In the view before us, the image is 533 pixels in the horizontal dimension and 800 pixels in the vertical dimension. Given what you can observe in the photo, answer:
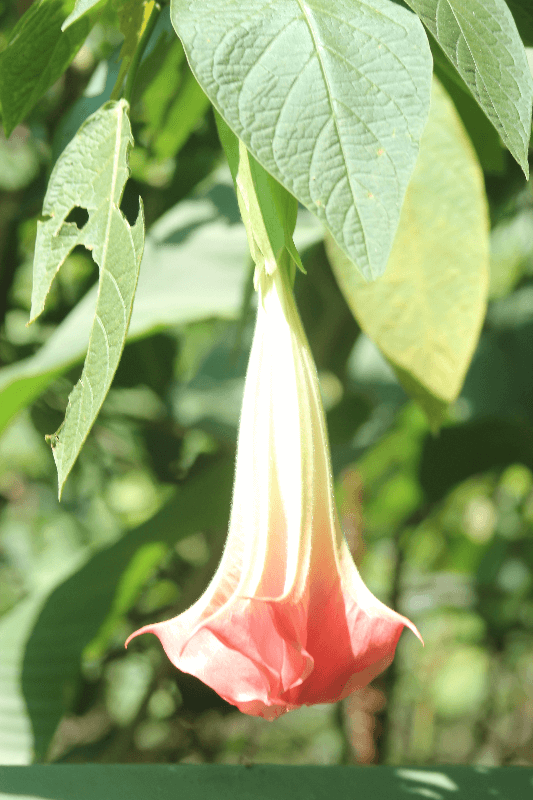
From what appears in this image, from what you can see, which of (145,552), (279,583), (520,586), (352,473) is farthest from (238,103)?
(520,586)

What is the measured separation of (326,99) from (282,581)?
14 centimetres

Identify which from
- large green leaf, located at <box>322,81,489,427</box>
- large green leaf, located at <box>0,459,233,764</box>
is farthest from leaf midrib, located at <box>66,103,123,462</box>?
large green leaf, located at <box>0,459,233,764</box>

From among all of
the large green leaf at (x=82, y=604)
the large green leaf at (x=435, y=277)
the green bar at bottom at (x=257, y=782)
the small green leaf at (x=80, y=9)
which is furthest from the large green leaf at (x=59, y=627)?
the small green leaf at (x=80, y=9)

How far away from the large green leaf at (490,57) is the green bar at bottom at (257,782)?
32 cm

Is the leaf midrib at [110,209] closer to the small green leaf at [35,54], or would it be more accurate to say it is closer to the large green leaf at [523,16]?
the small green leaf at [35,54]

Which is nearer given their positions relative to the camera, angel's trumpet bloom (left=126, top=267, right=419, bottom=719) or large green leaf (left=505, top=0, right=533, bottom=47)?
angel's trumpet bloom (left=126, top=267, right=419, bottom=719)

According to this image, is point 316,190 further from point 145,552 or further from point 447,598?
point 447,598

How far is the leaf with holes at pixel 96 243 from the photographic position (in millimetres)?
215

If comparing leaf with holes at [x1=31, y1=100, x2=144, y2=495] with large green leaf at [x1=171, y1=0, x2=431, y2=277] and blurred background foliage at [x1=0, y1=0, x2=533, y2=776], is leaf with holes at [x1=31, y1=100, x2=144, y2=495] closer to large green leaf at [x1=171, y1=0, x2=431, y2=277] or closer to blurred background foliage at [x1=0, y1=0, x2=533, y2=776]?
large green leaf at [x1=171, y1=0, x2=431, y2=277]

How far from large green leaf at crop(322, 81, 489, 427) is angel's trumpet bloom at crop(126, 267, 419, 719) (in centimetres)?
14

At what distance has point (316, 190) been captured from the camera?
0.18 metres

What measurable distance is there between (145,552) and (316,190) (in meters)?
0.50

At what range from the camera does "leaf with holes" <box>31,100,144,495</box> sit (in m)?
0.21

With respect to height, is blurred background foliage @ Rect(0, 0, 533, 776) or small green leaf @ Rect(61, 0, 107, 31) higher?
small green leaf @ Rect(61, 0, 107, 31)
